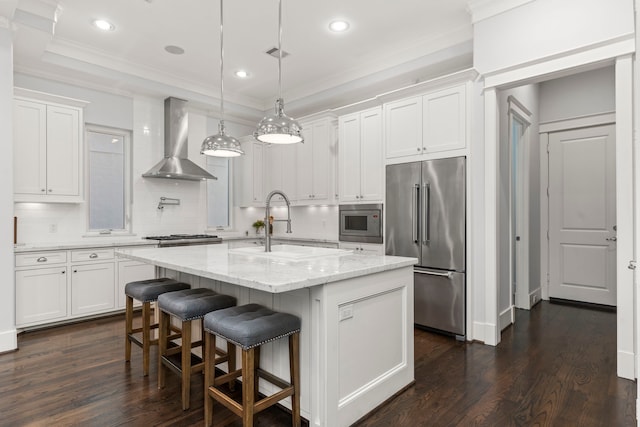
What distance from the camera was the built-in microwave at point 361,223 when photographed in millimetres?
4382

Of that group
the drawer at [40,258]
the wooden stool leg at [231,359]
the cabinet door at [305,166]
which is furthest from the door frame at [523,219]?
the drawer at [40,258]

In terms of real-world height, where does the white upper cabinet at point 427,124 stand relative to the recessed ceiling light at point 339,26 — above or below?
below

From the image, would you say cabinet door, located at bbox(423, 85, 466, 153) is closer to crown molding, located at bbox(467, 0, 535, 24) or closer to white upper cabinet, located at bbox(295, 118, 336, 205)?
crown molding, located at bbox(467, 0, 535, 24)

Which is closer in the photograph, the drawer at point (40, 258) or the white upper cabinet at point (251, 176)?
the drawer at point (40, 258)

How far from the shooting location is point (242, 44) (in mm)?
4258

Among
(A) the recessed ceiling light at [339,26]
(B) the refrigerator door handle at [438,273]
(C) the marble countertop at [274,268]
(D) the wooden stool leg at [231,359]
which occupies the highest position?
(A) the recessed ceiling light at [339,26]

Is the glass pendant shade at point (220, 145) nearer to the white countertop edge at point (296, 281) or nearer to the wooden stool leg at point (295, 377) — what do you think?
the white countertop edge at point (296, 281)

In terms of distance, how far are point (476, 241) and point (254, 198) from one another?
3748 millimetres

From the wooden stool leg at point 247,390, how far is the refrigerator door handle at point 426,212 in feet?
8.12

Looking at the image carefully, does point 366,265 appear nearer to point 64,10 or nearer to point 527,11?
point 527,11

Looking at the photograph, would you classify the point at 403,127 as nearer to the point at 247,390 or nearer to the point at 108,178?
the point at 247,390

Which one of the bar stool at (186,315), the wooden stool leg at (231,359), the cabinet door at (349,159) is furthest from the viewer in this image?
the cabinet door at (349,159)

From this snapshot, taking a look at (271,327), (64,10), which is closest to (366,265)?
(271,327)

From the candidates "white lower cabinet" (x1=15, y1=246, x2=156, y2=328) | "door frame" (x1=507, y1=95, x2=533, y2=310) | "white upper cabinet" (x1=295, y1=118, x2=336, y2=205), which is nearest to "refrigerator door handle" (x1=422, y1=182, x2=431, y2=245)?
"door frame" (x1=507, y1=95, x2=533, y2=310)
